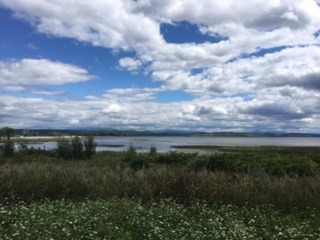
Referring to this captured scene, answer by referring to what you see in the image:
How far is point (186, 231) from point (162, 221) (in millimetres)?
1317

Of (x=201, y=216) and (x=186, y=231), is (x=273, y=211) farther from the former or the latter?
(x=186, y=231)

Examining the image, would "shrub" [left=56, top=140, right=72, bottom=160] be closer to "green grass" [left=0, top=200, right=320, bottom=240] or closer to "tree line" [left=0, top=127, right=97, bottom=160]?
"tree line" [left=0, top=127, right=97, bottom=160]

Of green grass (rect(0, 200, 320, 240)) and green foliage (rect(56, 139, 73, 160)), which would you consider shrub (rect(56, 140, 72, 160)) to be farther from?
green grass (rect(0, 200, 320, 240))

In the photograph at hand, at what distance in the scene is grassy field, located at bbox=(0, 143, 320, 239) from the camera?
9562mm

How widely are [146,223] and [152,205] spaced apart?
2990 millimetres

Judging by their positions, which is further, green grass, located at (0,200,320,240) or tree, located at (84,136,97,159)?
tree, located at (84,136,97,159)

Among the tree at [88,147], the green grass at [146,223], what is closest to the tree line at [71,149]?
the tree at [88,147]

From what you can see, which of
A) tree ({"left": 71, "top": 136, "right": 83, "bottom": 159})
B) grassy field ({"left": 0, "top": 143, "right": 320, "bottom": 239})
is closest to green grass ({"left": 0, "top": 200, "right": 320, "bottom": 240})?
grassy field ({"left": 0, "top": 143, "right": 320, "bottom": 239})

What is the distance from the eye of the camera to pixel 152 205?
13.3 metres

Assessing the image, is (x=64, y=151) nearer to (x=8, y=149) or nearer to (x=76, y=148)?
(x=76, y=148)

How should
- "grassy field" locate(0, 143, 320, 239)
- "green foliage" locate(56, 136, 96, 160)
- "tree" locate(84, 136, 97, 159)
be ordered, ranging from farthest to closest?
"tree" locate(84, 136, 97, 159), "green foliage" locate(56, 136, 96, 160), "grassy field" locate(0, 143, 320, 239)

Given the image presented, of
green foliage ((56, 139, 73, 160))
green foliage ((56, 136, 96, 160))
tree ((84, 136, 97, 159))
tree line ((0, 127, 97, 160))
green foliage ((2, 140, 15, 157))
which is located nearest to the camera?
green foliage ((2, 140, 15, 157))

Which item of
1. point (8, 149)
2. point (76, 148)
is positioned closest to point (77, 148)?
point (76, 148)

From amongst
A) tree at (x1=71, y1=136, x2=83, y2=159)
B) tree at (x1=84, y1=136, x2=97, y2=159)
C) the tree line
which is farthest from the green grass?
tree at (x1=84, y1=136, x2=97, y2=159)
